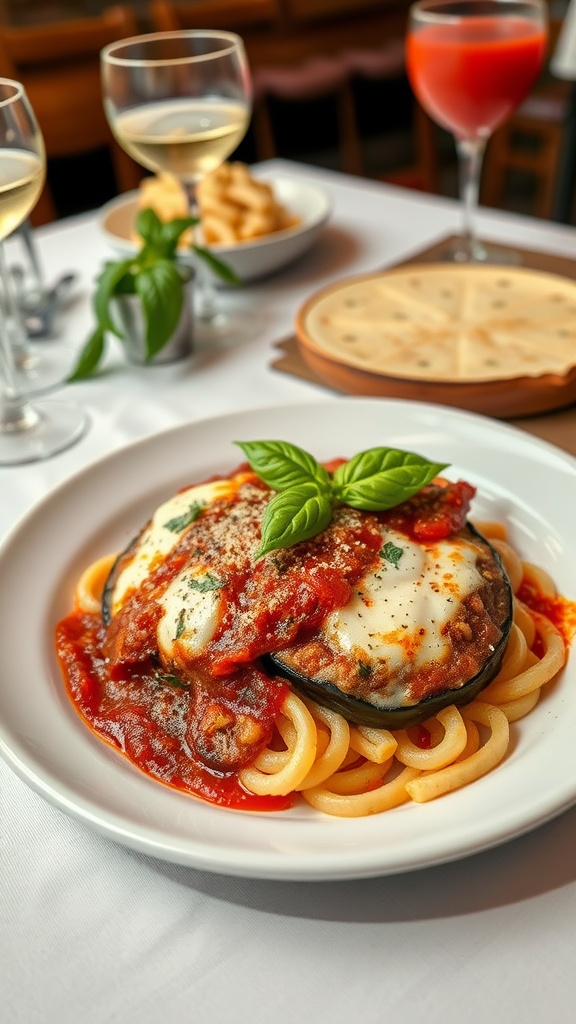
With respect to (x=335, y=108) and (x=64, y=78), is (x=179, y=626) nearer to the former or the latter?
(x=64, y=78)

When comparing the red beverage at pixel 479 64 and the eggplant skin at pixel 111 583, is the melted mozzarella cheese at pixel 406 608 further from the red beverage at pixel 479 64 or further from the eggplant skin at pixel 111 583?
the red beverage at pixel 479 64

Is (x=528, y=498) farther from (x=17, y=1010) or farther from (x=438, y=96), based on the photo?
(x=438, y=96)

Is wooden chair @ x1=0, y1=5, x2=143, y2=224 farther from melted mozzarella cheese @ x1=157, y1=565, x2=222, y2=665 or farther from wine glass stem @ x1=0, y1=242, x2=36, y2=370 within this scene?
melted mozzarella cheese @ x1=157, y1=565, x2=222, y2=665

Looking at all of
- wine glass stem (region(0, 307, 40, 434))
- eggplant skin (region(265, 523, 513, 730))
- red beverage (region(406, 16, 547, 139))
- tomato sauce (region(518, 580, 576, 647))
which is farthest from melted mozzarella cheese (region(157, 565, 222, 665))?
red beverage (region(406, 16, 547, 139))

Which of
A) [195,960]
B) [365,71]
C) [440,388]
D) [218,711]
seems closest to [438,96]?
[440,388]

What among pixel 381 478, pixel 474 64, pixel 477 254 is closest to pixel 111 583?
pixel 381 478
